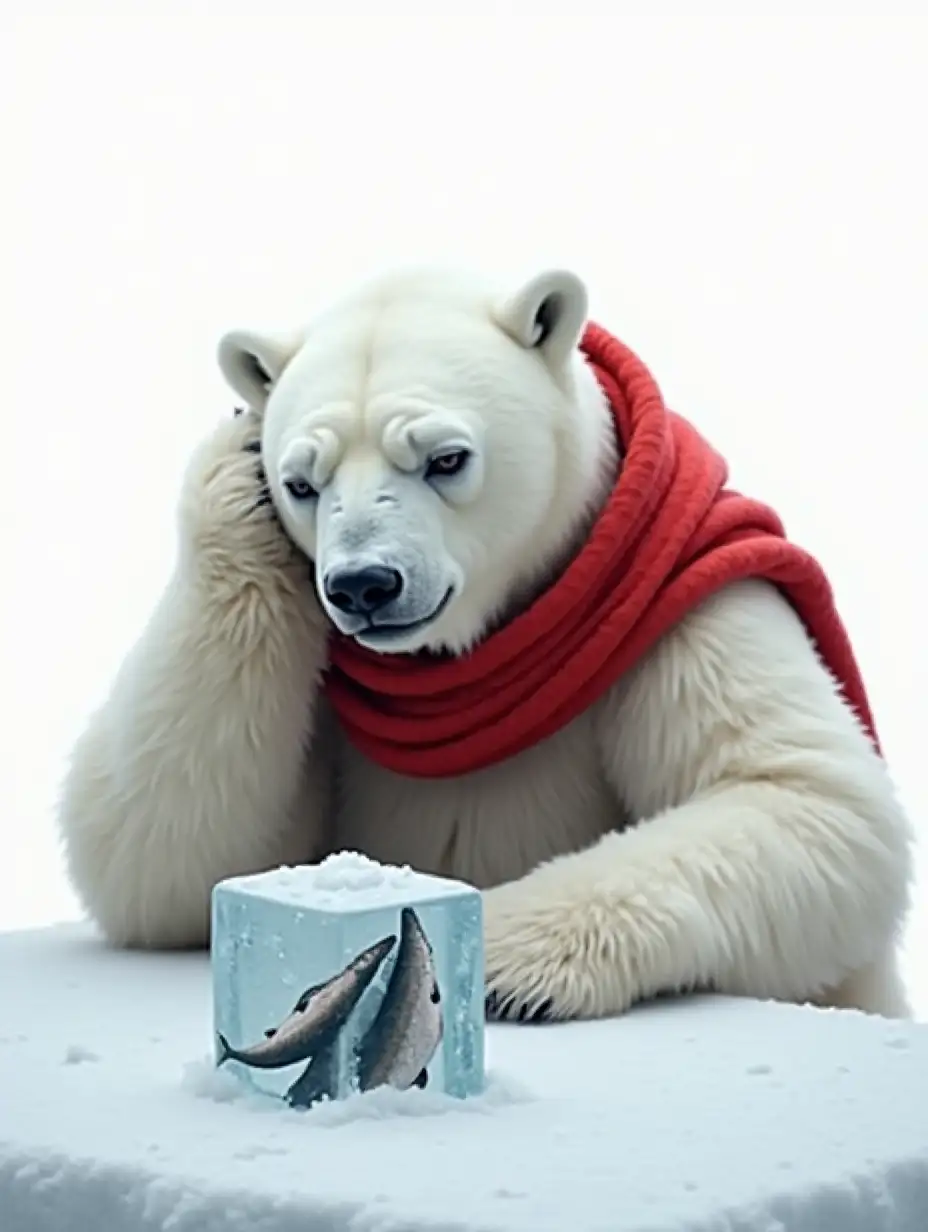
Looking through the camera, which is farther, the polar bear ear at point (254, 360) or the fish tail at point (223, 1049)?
the polar bear ear at point (254, 360)

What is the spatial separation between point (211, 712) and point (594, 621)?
0.97ft

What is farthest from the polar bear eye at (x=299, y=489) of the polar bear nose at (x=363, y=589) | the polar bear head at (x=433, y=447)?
the polar bear nose at (x=363, y=589)

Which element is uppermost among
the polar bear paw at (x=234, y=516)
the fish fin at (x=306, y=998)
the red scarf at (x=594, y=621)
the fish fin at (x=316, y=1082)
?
the polar bear paw at (x=234, y=516)

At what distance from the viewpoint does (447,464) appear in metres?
1.28

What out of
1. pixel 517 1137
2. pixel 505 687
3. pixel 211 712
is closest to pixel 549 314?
pixel 505 687

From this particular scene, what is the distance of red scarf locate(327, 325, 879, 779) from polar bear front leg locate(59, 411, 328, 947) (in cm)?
6

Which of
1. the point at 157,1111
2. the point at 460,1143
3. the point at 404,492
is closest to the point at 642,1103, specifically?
the point at 460,1143

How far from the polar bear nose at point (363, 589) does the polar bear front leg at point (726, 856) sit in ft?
0.69

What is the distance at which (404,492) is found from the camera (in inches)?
49.8

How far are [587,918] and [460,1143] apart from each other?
13.6 inches

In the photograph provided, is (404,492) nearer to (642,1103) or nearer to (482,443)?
(482,443)

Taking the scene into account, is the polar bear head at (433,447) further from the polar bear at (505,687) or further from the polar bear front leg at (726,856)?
the polar bear front leg at (726,856)

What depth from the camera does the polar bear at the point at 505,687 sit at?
1.25 meters

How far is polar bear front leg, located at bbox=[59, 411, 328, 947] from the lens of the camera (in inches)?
55.9
